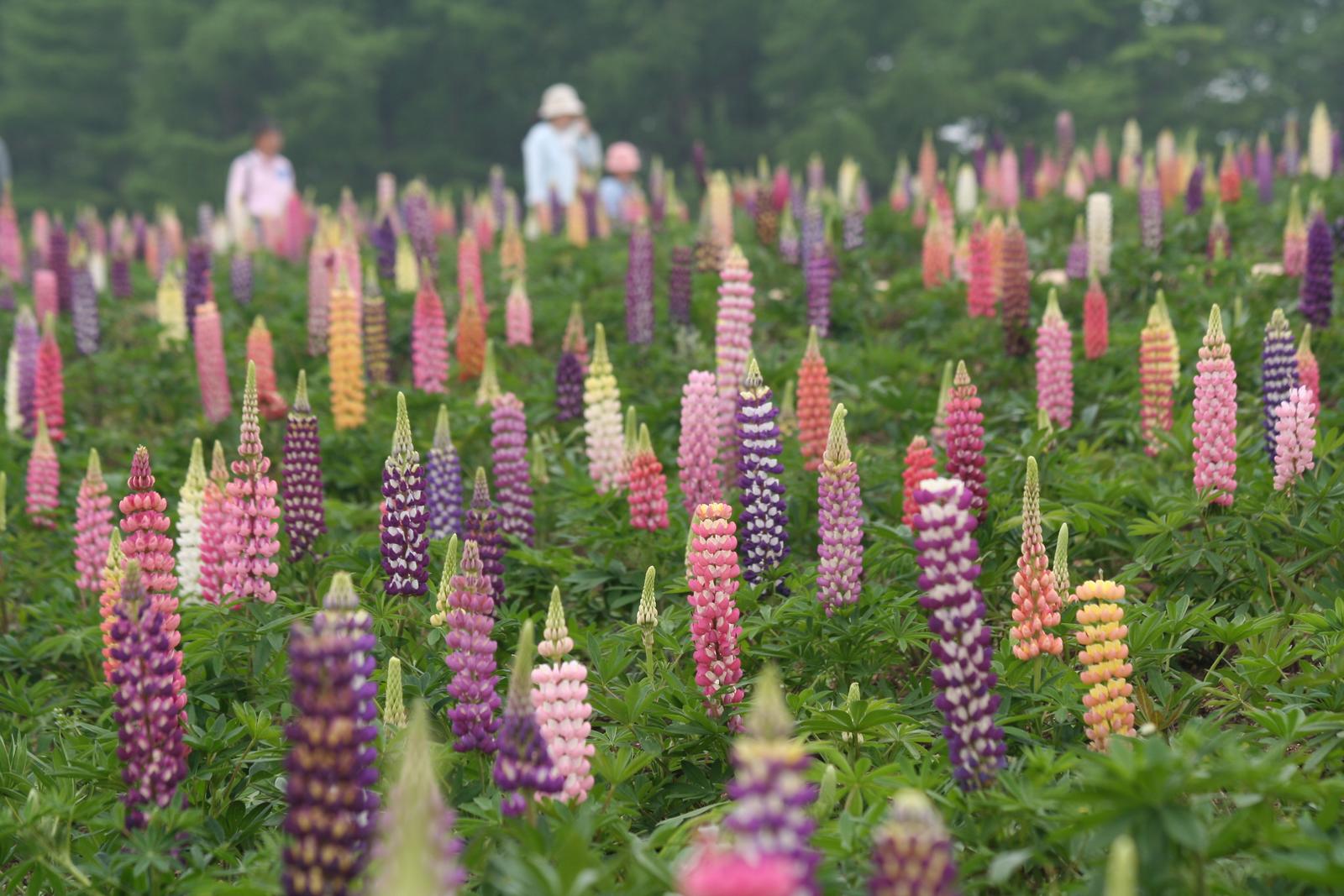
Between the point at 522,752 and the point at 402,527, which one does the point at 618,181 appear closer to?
the point at 402,527

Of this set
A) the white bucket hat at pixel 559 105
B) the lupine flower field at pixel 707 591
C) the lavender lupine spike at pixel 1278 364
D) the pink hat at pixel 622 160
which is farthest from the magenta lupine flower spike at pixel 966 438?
the pink hat at pixel 622 160

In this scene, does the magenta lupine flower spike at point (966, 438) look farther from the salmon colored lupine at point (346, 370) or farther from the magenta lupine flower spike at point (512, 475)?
the salmon colored lupine at point (346, 370)

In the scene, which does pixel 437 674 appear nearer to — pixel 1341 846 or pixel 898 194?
pixel 1341 846

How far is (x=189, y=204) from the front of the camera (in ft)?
98.0

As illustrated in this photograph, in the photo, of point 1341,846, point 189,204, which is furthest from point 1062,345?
point 189,204

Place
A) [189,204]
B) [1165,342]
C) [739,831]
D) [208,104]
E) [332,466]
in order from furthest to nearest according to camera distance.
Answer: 1. [208,104]
2. [189,204]
3. [332,466]
4. [1165,342]
5. [739,831]

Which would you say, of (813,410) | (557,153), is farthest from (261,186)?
(813,410)

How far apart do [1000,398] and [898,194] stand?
6.76m

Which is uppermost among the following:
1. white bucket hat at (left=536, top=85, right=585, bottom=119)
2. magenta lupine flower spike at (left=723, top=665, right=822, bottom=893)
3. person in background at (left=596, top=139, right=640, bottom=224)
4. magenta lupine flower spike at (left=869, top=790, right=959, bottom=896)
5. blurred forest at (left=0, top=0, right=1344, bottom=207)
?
blurred forest at (left=0, top=0, right=1344, bottom=207)

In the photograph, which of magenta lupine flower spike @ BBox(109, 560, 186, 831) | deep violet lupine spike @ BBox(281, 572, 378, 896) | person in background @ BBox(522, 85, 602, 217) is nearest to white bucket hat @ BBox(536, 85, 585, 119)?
person in background @ BBox(522, 85, 602, 217)

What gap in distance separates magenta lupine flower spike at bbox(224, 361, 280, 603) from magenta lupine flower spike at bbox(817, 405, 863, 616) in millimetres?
2004

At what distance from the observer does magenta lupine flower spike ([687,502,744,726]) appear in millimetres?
4258

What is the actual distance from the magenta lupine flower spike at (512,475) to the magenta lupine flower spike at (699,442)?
0.75m

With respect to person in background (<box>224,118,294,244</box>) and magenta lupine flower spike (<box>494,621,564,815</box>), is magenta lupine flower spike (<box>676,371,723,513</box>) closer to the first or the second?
magenta lupine flower spike (<box>494,621,564,815</box>)
